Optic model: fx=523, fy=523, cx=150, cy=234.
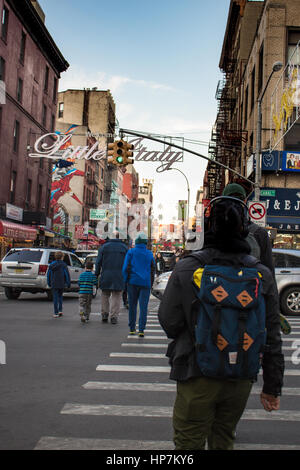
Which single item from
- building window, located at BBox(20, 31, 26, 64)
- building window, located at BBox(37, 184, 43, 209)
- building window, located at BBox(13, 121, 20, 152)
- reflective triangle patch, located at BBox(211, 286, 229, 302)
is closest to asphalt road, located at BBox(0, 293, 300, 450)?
reflective triangle patch, located at BBox(211, 286, 229, 302)

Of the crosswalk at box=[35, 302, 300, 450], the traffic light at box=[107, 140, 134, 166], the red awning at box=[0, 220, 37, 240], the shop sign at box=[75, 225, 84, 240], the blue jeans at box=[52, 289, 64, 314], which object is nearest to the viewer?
the crosswalk at box=[35, 302, 300, 450]

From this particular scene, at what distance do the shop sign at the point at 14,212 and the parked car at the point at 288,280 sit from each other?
78.9ft

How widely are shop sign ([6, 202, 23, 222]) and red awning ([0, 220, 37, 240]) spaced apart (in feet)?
5.64

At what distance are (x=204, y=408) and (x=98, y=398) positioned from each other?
10.7ft

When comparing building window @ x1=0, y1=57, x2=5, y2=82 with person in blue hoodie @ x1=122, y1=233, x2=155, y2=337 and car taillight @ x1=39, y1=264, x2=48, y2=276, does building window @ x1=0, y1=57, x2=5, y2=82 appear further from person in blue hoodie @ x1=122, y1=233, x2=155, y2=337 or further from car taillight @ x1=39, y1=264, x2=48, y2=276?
person in blue hoodie @ x1=122, y1=233, x2=155, y2=337

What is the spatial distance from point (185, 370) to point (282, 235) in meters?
26.7

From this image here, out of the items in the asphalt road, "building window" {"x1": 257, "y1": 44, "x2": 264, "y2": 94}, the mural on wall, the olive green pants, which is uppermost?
"building window" {"x1": 257, "y1": 44, "x2": 264, "y2": 94}

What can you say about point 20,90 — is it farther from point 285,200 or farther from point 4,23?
point 285,200

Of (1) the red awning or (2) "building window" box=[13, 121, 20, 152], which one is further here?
(2) "building window" box=[13, 121, 20, 152]

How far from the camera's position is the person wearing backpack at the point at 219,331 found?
105 inches

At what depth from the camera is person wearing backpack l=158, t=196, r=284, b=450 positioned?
8.73 ft

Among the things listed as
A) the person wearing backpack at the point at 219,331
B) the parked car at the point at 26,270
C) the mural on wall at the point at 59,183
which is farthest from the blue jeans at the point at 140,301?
the mural on wall at the point at 59,183

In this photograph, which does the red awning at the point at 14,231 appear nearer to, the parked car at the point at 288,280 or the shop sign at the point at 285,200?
the shop sign at the point at 285,200
